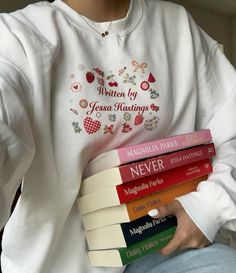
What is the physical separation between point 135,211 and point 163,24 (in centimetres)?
39

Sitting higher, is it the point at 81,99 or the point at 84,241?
the point at 81,99

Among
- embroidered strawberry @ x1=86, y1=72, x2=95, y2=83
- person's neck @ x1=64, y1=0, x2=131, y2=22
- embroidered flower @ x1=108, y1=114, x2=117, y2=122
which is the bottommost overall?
embroidered flower @ x1=108, y1=114, x2=117, y2=122

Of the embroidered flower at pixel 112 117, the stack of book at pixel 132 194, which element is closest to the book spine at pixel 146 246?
the stack of book at pixel 132 194

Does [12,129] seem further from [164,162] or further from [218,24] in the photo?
[218,24]

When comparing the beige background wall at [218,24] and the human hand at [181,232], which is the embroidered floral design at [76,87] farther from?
the beige background wall at [218,24]

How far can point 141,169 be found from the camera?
618 mm

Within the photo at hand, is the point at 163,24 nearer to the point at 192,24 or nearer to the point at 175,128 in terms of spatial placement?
the point at 192,24

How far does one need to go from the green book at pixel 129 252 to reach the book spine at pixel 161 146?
5.2 inches

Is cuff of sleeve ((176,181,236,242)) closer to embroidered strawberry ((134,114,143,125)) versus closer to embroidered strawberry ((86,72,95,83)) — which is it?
embroidered strawberry ((134,114,143,125))

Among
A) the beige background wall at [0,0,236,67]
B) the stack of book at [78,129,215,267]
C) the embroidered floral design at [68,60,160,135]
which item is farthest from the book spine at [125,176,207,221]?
the beige background wall at [0,0,236,67]

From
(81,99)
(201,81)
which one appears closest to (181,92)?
(201,81)

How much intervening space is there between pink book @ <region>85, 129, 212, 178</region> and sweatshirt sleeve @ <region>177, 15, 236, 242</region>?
8 cm

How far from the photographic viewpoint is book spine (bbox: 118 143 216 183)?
0.60 metres

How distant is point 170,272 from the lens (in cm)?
67
